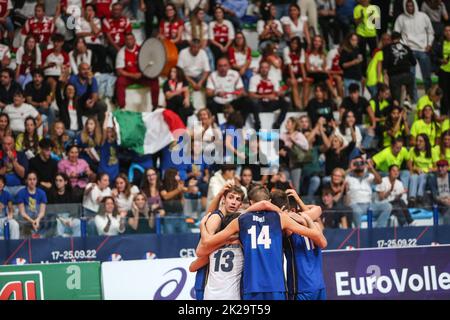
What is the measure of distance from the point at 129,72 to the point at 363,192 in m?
5.36

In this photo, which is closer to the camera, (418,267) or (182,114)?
(418,267)

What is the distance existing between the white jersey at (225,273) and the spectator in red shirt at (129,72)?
9630 millimetres

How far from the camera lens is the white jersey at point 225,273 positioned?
37.0 ft

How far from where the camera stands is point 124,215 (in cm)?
1684

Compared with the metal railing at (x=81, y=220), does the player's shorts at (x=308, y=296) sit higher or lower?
lower

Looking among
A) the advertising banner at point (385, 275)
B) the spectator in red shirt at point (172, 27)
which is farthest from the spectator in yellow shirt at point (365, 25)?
the advertising banner at point (385, 275)

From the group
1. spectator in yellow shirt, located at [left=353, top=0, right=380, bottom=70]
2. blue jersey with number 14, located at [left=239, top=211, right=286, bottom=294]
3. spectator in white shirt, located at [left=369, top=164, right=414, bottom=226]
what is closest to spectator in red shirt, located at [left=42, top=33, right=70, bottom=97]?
spectator in yellow shirt, located at [left=353, top=0, right=380, bottom=70]

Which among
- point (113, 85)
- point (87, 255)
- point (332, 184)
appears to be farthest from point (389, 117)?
point (87, 255)

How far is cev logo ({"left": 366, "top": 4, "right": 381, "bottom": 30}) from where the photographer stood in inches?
875

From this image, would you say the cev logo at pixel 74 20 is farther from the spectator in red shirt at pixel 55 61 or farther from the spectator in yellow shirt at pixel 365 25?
the spectator in yellow shirt at pixel 365 25

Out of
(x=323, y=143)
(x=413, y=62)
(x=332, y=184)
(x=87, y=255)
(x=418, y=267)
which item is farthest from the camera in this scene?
(x=413, y=62)

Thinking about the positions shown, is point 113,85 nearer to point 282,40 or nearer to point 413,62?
point 282,40

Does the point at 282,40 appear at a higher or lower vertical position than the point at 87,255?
higher

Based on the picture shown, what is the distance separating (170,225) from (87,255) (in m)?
1.43
